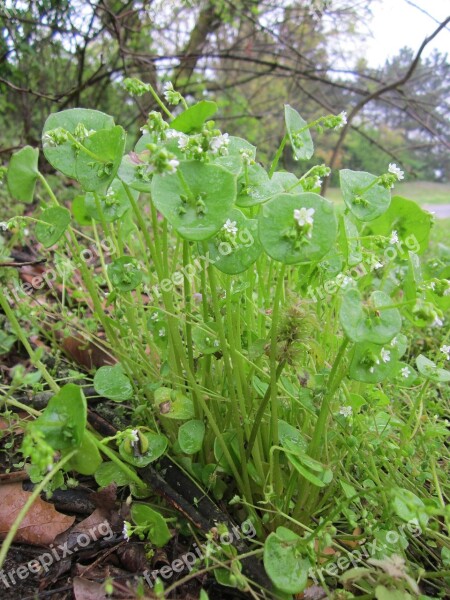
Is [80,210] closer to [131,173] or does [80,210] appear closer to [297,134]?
[131,173]

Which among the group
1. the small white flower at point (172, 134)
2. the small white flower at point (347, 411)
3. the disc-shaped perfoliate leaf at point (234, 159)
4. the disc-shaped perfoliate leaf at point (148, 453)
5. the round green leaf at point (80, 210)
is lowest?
the disc-shaped perfoliate leaf at point (148, 453)

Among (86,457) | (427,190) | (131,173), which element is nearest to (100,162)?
(131,173)

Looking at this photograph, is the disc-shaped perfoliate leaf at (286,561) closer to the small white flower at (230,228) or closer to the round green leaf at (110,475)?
the round green leaf at (110,475)

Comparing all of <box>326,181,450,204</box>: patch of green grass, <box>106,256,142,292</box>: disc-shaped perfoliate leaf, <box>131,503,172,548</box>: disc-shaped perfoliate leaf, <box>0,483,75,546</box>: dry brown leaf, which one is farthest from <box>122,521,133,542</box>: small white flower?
<box>326,181,450,204</box>: patch of green grass

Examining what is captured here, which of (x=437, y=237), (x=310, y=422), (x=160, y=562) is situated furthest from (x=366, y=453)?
(x=437, y=237)

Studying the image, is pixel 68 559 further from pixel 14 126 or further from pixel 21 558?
pixel 14 126

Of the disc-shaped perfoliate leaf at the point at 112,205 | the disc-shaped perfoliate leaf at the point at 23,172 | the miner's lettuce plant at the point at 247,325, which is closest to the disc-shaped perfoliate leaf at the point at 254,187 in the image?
the miner's lettuce plant at the point at 247,325
